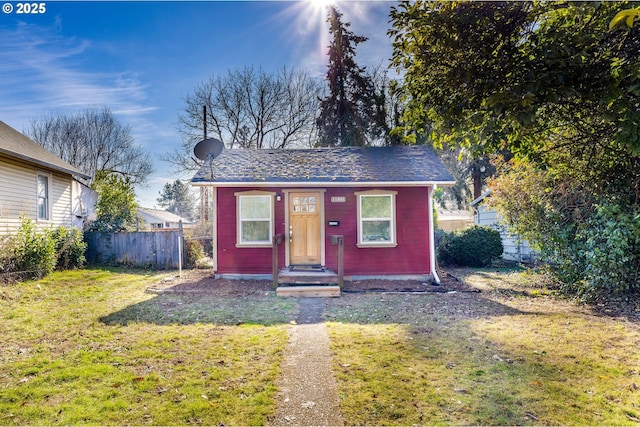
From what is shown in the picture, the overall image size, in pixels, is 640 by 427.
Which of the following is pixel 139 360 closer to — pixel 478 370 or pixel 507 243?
pixel 478 370

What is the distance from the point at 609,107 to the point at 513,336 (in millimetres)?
3152

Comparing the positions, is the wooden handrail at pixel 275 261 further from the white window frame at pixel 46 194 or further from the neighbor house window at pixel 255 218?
the white window frame at pixel 46 194

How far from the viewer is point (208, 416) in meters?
2.76

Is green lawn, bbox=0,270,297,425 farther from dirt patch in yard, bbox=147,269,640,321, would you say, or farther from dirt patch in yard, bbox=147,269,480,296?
dirt patch in yard, bbox=147,269,640,321

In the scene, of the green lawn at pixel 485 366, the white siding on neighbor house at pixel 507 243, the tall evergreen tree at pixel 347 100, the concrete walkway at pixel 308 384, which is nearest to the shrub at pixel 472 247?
the white siding on neighbor house at pixel 507 243

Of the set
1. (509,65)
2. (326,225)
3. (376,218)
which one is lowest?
(326,225)

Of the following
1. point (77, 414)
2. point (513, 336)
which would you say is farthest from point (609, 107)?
point (77, 414)

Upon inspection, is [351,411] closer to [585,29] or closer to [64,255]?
[585,29]

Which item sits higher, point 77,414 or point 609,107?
point 609,107

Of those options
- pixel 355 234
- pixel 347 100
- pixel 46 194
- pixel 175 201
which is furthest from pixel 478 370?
pixel 175 201

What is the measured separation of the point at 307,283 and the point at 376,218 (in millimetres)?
2749

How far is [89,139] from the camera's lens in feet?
91.8

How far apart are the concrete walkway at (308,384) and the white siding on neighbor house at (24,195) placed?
10.1 m

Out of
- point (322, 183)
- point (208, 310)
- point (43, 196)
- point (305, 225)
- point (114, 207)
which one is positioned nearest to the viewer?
point (208, 310)
